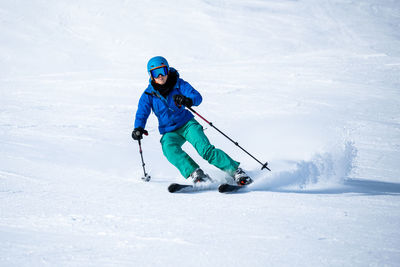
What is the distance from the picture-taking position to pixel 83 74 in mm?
15070

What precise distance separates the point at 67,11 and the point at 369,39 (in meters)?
18.2

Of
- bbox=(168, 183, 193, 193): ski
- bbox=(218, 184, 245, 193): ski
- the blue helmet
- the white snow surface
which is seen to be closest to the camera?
the white snow surface

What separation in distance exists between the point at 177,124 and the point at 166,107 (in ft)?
0.79

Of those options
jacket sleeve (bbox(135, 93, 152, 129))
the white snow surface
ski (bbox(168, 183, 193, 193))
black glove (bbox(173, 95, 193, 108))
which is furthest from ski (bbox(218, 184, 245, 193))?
jacket sleeve (bbox(135, 93, 152, 129))

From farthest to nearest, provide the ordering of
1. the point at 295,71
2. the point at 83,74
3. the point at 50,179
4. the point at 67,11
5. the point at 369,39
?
the point at 67,11, the point at 369,39, the point at 83,74, the point at 295,71, the point at 50,179

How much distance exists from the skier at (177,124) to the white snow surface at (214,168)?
0.99ft

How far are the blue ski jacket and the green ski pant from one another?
3.7 inches

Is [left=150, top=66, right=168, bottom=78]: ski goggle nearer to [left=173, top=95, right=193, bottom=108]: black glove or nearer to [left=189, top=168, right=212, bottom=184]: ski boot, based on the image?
[left=173, top=95, right=193, bottom=108]: black glove

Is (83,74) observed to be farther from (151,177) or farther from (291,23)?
(291,23)

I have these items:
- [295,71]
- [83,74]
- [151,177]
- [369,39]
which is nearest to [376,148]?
[151,177]

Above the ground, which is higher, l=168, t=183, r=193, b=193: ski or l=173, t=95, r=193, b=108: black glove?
l=173, t=95, r=193, b=108: black glove

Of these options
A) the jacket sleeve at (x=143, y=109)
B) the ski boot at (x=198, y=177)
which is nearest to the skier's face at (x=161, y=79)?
the jacket sleeve at (x=143, y=109)

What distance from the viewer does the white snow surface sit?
2.68 m

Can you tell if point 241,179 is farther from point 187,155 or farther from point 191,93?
point 191,93
